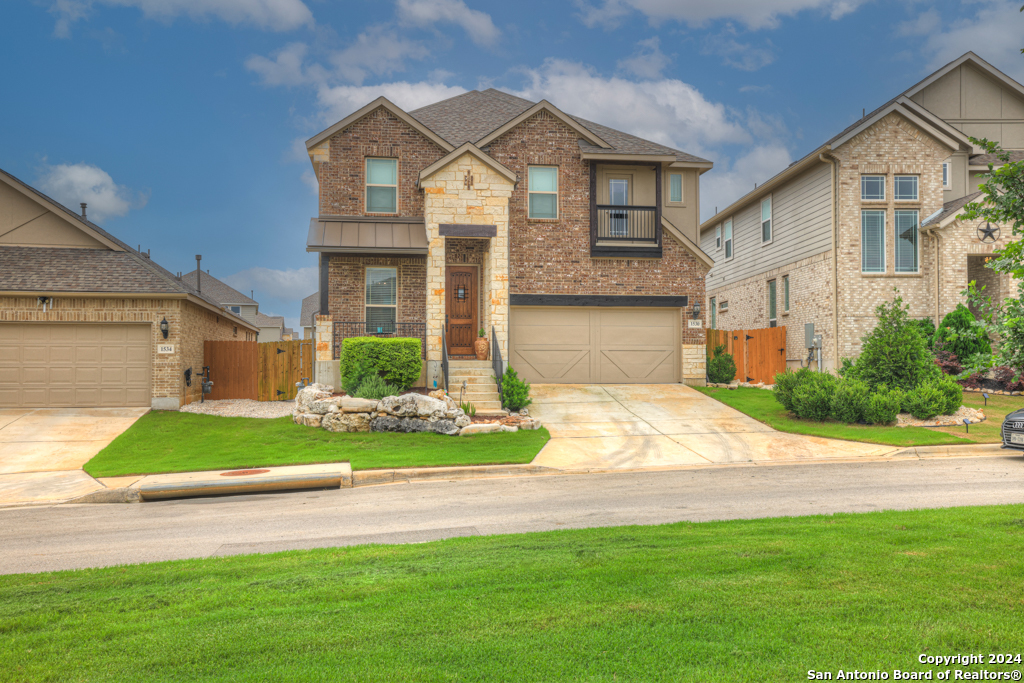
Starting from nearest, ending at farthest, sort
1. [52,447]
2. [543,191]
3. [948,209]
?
[52,447] < [948,209] < [543,191]

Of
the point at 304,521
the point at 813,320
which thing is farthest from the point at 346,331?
the point at 813,320

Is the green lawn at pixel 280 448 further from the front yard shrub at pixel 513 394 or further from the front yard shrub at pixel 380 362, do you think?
the front yard shrub at pixel 380 362

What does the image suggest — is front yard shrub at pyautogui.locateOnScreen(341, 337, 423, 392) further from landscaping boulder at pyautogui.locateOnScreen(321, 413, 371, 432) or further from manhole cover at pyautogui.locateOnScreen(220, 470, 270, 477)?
manhole cover at pyautogui.locateOnScreen(220, 470, 270, 477)

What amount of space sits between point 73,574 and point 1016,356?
8023 mm

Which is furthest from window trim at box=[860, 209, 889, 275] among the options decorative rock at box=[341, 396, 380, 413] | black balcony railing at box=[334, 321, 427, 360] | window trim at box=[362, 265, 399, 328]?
decorative rock at box=[341, 396, 380, 413]

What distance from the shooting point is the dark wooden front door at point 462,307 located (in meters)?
20.2

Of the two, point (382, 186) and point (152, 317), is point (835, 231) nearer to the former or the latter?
point (382, 186)

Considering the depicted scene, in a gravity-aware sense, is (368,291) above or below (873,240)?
below

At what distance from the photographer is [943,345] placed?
63.1 ft

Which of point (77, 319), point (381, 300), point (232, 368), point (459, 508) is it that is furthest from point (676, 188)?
point (77, 319)

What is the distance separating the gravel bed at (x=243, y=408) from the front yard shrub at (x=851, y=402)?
14.2 metres

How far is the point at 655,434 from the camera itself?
14.5 metres

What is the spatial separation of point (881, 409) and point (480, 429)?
9294 mm

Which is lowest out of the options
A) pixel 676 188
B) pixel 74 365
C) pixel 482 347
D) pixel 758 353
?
pixel 74 365
